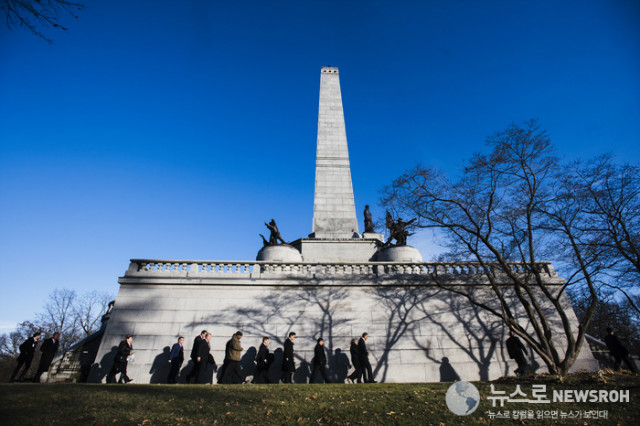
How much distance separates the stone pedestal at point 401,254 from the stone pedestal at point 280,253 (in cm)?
458

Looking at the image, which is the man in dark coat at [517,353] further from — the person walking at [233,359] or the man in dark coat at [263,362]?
the person walking at [233,359]

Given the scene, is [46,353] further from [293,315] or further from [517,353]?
[517,353]

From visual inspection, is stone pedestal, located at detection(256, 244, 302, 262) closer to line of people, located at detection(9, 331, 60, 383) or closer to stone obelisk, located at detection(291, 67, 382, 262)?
stone obelisk, located at detection(291, 67, 382, 262)

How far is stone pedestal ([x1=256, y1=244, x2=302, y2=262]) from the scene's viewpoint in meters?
16.2

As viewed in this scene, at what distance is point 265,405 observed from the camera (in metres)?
6.07

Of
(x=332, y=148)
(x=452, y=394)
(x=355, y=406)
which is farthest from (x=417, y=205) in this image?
(x=332, y=148)

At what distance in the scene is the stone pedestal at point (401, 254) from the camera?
629 inches

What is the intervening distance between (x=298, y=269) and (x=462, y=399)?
27.5ft

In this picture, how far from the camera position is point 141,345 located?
37.8 ft

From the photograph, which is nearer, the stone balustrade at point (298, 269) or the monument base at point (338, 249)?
the stone balustrade at point (298, 269)

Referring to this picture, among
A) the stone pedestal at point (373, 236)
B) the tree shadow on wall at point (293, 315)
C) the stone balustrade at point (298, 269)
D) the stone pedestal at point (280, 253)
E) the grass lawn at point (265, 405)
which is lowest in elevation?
the grass lawn at point (265, 405)

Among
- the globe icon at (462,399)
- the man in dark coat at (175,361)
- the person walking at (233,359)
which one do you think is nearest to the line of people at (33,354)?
the man in dark coat at (175,361)

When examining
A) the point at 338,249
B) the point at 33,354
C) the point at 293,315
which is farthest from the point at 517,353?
the point at 33,354

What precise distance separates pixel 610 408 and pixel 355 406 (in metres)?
5.00
